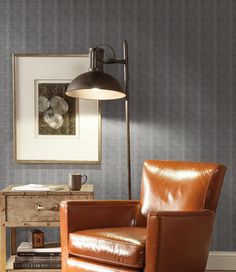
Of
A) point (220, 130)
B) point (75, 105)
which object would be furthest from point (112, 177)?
point (220, 130)

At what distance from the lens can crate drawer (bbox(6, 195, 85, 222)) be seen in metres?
3.65

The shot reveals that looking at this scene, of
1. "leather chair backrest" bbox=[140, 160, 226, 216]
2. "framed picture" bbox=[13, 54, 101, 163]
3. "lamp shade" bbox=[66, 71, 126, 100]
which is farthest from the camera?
"framed picture" bbox=[13, 54, 101, 163]

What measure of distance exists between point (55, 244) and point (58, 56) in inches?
56.5

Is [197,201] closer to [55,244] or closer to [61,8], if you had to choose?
[55,244]

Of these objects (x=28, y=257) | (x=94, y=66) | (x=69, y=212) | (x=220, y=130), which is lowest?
(x=28, y=257)

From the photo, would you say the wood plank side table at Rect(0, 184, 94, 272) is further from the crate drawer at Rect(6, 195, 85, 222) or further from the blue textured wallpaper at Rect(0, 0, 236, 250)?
the blue textured wallpaper at Rect(0, 0, 236, 250)

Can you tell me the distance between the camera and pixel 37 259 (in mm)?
3668

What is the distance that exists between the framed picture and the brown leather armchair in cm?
77

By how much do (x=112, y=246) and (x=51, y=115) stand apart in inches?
59.8

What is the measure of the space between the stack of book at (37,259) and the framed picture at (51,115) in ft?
2.56

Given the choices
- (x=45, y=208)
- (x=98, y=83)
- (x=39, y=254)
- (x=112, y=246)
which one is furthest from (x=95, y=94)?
(x=112, y=246)

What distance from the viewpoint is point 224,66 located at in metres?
4.16

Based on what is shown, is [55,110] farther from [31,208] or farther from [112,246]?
[112,246]

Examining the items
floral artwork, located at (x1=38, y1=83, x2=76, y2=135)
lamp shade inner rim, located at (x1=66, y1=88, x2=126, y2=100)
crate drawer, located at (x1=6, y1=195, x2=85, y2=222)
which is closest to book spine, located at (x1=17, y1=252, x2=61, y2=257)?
crate drawer, located at (x1=6, y1=195, x2=85, y2=222)
